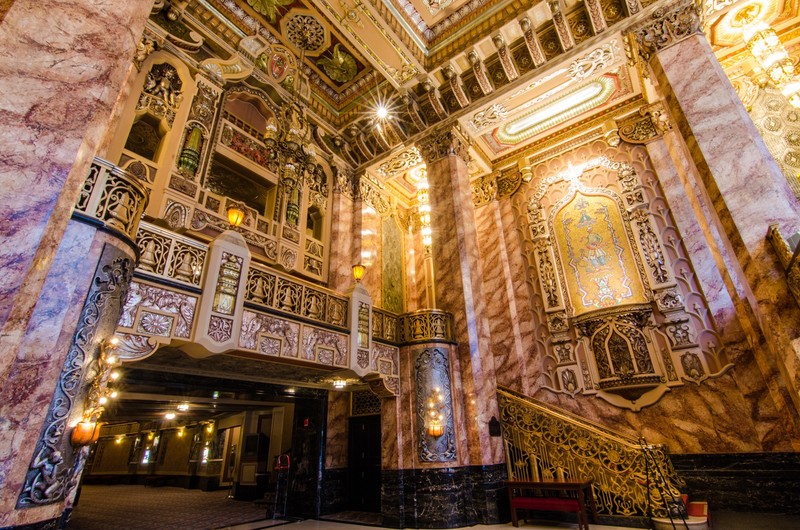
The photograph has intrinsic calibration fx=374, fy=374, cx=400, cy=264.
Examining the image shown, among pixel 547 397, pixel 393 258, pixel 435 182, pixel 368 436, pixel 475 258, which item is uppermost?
pixel 435 182

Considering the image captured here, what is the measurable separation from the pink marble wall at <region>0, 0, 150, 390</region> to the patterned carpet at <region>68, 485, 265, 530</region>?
6.06 metres

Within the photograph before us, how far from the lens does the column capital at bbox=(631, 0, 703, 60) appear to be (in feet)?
22.8

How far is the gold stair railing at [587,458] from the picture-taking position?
5.81m

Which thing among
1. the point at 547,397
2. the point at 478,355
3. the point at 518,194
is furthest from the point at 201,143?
the point at 547,397

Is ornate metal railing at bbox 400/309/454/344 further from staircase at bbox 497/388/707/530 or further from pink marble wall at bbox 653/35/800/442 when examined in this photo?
pink marble wall at bbox 653/35/800/442

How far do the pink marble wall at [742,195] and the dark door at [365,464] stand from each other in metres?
6.95

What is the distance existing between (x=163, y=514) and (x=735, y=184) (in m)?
12.5

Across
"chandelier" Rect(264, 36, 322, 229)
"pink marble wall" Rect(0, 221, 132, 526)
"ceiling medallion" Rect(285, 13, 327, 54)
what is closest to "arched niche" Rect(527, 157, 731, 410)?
"chandelier" Rect(264, 36, 322, 229)

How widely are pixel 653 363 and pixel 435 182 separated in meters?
A: 6.40

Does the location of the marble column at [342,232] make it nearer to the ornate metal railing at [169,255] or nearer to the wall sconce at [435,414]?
the wall sconce at [435,414]

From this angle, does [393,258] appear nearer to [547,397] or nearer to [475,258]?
[475,258]

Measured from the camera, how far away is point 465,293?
8.05 m

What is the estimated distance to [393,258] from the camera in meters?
11.6

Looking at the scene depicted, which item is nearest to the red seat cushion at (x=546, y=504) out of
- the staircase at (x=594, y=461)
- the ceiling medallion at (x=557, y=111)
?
the staircase at (x=594, y=461)
